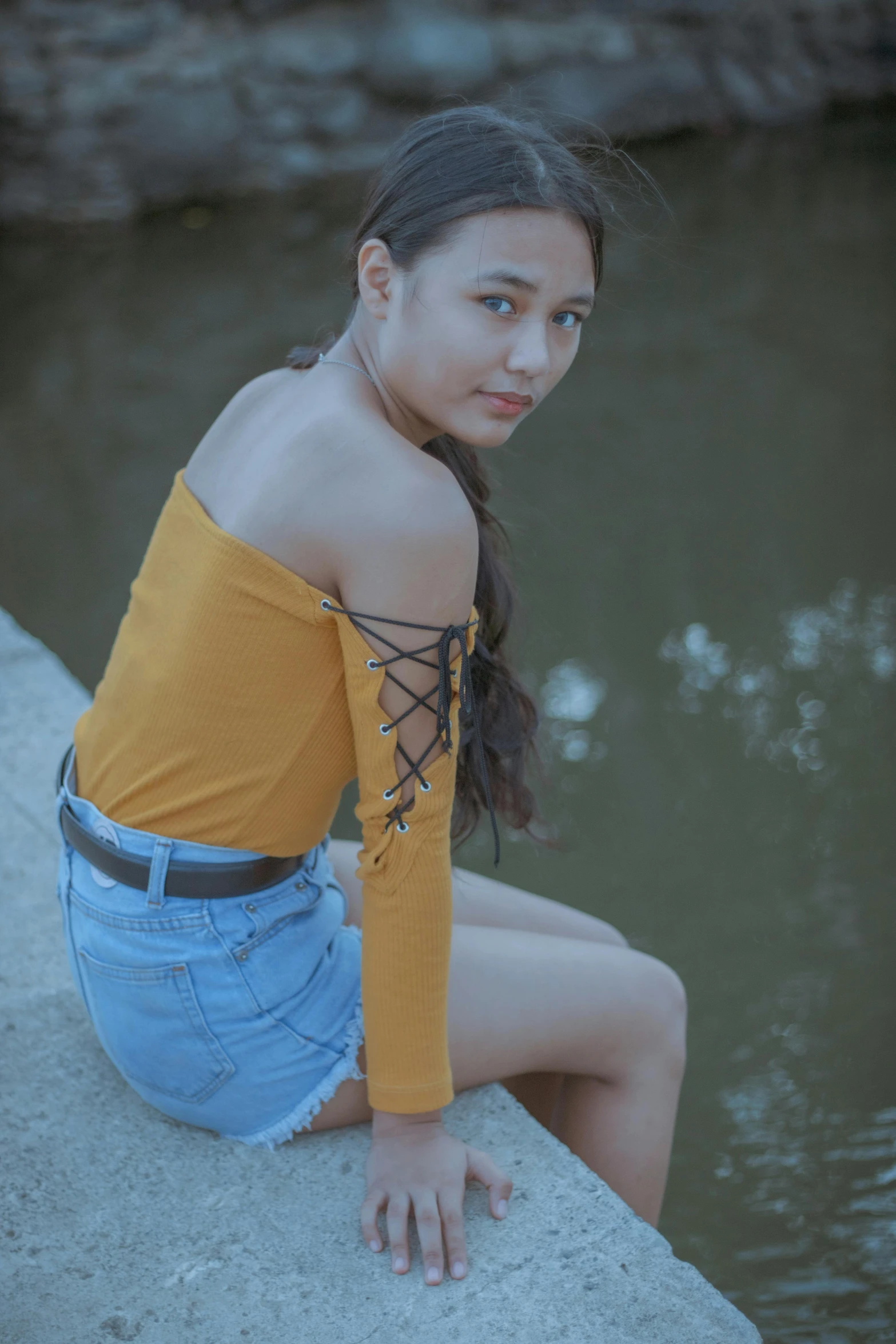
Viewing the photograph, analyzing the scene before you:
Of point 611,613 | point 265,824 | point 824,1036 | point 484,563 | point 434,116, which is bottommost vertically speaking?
point 824,1036

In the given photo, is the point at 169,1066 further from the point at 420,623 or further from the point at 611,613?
the point at 611,613

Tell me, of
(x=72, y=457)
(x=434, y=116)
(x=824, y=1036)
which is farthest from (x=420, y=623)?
(x=72, y=457)

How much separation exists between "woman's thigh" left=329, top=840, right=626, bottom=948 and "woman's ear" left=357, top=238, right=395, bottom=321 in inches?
27.8

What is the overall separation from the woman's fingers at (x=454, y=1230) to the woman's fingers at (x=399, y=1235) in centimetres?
4

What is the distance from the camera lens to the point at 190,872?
4.45ft

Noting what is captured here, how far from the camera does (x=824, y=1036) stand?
238 centimetres

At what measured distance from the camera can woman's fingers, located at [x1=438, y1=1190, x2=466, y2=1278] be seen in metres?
1.33

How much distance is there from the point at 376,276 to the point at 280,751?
50 centimetres

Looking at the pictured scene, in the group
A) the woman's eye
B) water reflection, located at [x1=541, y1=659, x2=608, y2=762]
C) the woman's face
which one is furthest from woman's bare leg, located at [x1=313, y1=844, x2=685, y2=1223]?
water reflection, located at [x1=541, y1=659, x2=608, y2=762]

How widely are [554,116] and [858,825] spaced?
1946mm

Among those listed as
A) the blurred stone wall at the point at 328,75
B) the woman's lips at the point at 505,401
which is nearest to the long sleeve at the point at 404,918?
the woman's lips at the point at 505,401

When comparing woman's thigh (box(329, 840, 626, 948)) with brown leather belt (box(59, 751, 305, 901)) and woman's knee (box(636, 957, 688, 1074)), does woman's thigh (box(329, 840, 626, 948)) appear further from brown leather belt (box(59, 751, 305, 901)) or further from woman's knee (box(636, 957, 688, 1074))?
brown leather belt (box(59, 751, 305, 901))

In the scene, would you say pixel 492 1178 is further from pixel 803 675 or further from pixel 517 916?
pixel 803 675

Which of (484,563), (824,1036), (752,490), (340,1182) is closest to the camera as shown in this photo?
(340,1182)
